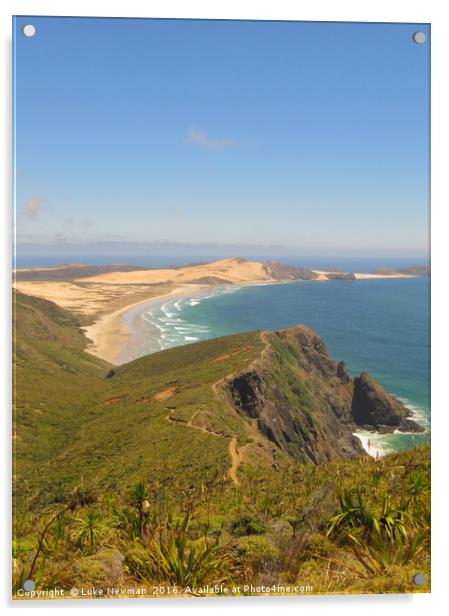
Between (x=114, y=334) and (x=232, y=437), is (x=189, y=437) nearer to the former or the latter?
(x=232, y=437)

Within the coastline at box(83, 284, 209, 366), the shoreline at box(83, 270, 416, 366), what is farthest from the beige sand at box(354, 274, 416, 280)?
the coastline at box(83, 284, 209, 366)

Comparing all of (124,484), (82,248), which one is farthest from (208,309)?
(124,484)

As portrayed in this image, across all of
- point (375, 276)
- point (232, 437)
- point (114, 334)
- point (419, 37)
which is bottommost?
point (232, 437)

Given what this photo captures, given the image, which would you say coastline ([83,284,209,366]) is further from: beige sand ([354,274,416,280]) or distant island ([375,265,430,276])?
distant island ([375,265,430,276])
